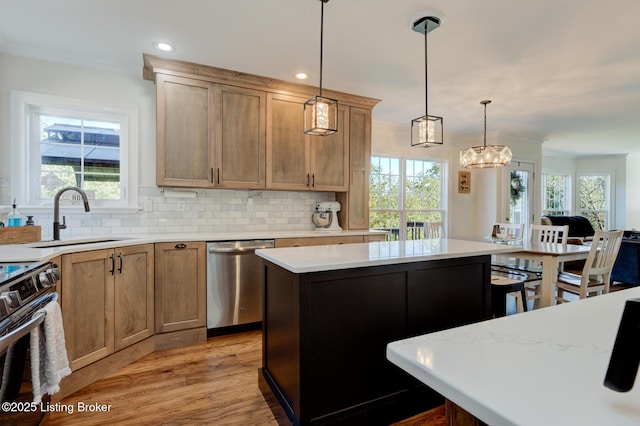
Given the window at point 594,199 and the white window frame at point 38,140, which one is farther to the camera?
the window at point 594,199

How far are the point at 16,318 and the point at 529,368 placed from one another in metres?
1.67

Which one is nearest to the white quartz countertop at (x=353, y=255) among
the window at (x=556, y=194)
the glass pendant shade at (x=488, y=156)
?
the glass pendant shade at (x=488, y=156)

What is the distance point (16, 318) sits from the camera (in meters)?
1.24

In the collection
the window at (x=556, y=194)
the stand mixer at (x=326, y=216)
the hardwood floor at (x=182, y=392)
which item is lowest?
the hardwood floor at (x=182, y=392)

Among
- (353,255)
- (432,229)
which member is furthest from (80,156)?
(432,229)

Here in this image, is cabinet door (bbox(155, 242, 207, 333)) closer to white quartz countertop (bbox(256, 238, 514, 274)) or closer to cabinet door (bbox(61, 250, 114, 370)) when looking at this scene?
cabinet door (bbox(61, 250, 114, 370))

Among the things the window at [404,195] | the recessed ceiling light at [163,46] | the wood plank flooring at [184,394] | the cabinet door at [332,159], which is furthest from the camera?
the window at [404,195]

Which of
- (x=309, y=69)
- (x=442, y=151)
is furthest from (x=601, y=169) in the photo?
(x=309, y=69)

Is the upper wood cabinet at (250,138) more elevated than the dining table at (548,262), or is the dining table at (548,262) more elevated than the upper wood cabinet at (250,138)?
the upper wood cabinet at (250,138)

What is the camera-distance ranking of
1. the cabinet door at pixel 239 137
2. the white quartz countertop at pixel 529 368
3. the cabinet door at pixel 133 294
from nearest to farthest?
the white quartz countertop at pixel 529 368 → the cabinet door at pixel 133 294 → the cabinet door at pixel 239 137

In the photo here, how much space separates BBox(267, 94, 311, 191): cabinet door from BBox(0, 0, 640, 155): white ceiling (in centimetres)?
32

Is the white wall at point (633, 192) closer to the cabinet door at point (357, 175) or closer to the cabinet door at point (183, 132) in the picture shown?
the cabinet door at point (357, 175)

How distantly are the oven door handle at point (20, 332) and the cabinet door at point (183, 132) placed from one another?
183 centimetres

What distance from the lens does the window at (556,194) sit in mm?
7656
